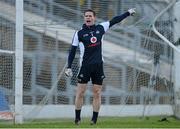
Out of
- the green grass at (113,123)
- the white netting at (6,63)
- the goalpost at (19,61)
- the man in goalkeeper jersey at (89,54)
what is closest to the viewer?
the green grass at (113,123)

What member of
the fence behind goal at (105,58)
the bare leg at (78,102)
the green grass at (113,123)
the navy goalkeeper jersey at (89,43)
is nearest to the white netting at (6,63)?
the fence behind goal at (105,58)

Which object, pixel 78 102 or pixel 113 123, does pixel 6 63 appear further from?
pixel 113 123

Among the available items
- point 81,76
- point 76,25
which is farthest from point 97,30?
point 76,25

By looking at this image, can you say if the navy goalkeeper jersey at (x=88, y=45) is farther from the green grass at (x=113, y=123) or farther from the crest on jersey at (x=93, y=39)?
the green grass at (x=113, y=123)

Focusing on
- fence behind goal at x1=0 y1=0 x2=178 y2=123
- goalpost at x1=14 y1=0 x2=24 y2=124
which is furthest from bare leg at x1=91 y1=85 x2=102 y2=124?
fence behind goal at x1=0 y1=0 x2=178 y2=123

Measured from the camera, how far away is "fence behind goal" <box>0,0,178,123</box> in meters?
9.52

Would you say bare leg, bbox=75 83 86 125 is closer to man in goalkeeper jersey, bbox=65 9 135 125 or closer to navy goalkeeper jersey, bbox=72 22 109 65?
man in goalkeeper jersey, bbox=65 9 135 125

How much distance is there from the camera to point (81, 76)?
8359 millimetres

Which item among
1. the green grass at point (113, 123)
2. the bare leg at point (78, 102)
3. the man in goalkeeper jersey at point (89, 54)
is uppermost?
the man in goalkeeper jersey at point (89, 54)

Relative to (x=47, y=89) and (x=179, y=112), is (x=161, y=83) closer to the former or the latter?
(x=179, y=112)

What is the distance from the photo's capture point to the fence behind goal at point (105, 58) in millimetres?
9516

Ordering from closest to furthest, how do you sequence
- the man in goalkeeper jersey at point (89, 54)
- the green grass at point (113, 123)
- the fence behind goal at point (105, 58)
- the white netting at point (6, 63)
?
the green grass at point (113, 123)
the man in goalkeeper jersey at point (89, 54)
the white netting at point (6, 63)
the fence behind goal at point (105, 58)

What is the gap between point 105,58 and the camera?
10203 millimetres

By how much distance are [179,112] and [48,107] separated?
2260 millimetres
